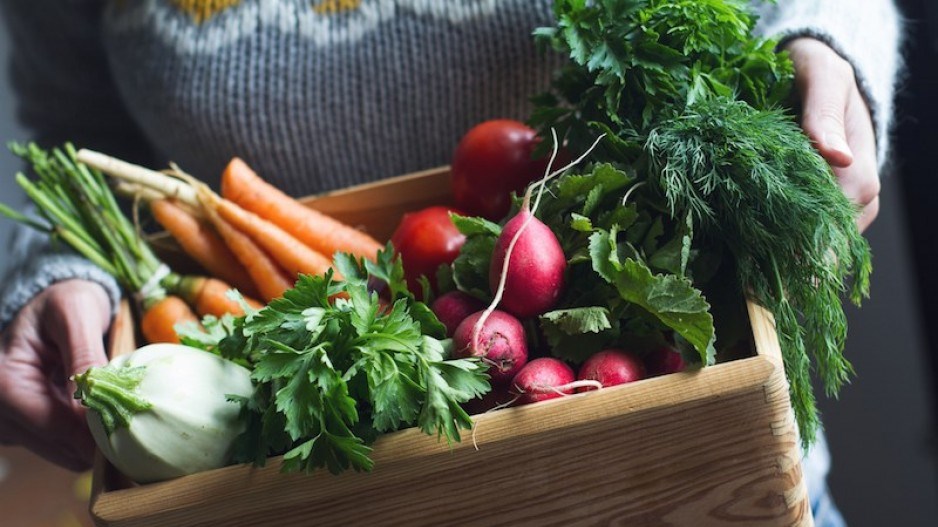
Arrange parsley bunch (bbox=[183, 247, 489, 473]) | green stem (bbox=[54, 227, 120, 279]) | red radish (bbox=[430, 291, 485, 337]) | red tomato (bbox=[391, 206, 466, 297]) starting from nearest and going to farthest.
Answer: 1. parsley bunch (bbox=[183, 247, 489, 473])
2. red radish (bbox=[430, 291, 485, 337])
3. red tomato (bbox=[391, 206, 466, 297])
4. green stem (bbox=[54, 227, 120, 279])

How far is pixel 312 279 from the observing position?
0.63m

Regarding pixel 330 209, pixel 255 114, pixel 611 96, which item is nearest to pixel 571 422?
pixel 611 96

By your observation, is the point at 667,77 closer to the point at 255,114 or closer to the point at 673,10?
the point at 673,10

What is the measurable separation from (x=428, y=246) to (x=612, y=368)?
266 mm

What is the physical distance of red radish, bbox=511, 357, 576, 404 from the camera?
0.60m

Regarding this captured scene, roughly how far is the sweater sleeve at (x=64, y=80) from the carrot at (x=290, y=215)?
0.88ft

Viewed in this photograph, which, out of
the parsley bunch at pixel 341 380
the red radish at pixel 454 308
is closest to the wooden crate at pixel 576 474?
the parsley bunch at pixel 341 380

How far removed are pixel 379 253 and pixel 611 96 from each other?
0.79 ft

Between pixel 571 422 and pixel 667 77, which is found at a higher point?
pixel 667 77

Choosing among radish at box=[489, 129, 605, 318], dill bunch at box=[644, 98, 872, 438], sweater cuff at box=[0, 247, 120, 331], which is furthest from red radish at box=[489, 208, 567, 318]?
sweater cuff at box=[0, 247, 120, 331]

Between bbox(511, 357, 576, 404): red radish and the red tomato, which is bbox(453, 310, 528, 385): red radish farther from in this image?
the red tomato

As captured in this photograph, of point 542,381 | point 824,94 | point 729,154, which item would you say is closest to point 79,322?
point 542,381

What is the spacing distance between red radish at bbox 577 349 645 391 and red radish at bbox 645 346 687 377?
2 centimetres

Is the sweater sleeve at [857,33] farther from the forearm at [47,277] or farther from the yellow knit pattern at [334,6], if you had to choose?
the forearm at [47,277]
